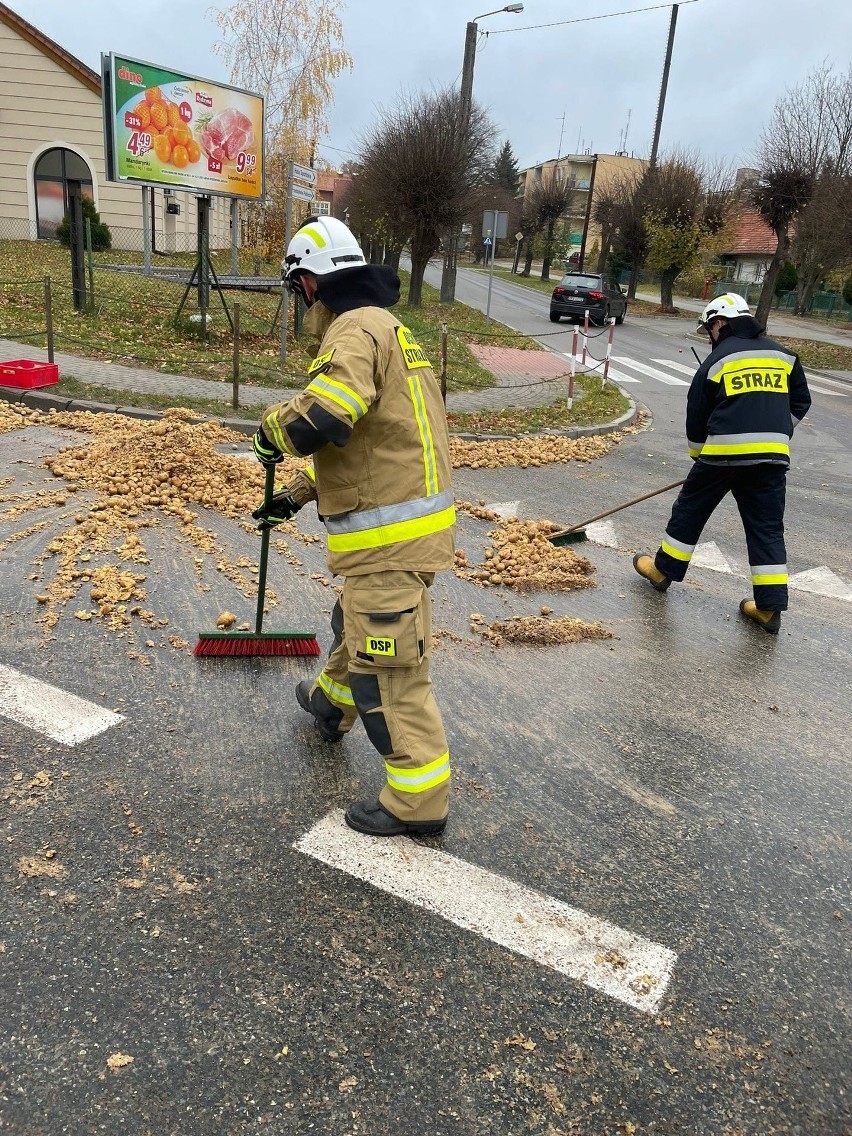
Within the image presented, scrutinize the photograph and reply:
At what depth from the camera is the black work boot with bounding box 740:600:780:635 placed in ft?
17.1

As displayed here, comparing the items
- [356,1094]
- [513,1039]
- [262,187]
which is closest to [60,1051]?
[356,1094]

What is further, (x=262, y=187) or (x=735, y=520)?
(x=262, y=187)

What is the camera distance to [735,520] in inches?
303

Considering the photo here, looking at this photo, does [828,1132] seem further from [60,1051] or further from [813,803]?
[60,1051]

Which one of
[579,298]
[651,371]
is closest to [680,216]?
[579,298]

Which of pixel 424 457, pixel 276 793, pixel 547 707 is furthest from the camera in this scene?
pixel 547 707

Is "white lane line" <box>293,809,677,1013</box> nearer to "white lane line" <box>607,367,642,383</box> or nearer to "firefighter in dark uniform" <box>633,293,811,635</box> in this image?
"firefighter in dark uniform" <box>633,293,811,635</box>

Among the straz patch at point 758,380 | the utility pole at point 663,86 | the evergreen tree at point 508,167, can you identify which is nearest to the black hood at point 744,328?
the straz patch at point 758,380

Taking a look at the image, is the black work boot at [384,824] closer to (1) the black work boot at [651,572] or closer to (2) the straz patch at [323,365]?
(2) the straz patch at [323,365]

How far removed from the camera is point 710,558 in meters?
6.56

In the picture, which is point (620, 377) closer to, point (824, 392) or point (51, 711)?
point (824, 392)

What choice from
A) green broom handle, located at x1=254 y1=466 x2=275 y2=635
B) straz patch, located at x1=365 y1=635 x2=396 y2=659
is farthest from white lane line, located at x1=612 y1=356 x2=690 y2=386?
straz patch, located at x1=365 y1=635 x2=396 y2=659

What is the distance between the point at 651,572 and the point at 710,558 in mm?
1055

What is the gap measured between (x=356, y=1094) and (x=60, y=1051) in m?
0.74
